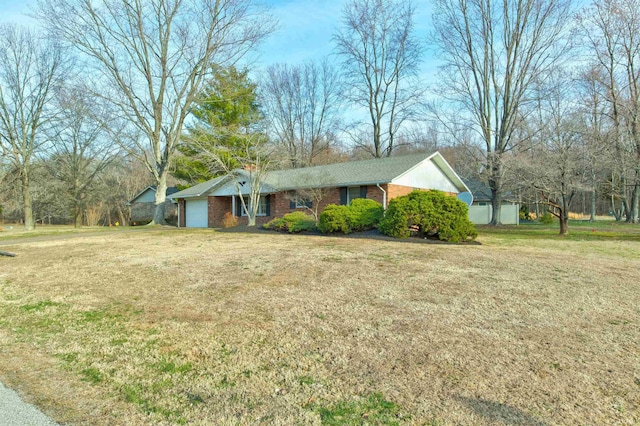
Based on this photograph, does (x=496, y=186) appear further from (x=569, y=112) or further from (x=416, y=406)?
(x=416, y=406)

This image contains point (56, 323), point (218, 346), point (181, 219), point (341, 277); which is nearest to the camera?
point (218, 346)

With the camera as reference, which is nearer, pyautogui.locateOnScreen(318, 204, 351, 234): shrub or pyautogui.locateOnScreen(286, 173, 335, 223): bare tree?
pyautogui.locateOnScreen(318, 204, 351, 234): shrub

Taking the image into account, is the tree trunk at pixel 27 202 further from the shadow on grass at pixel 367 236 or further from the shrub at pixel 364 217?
the shrub at pixel 364 217

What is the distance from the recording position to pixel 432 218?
12602mm

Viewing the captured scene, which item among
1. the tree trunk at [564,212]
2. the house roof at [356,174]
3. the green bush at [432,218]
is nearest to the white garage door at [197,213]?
Result: the house roof at [356,174]

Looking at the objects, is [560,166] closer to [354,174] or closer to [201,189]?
[354,174]

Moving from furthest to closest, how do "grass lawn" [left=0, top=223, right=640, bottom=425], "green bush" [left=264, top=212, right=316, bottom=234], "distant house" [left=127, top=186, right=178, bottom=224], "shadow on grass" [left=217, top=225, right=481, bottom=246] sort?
"distant house" [left=127, top=186, right=178, bottom=224] → "green bush" [left=264, top=212, right=316, bottom=234] → "shadow on grass" [left=217, top=225, right=481, bottom=246] → "grass lawn" [left=0, top=223, right=640, bottom=425]

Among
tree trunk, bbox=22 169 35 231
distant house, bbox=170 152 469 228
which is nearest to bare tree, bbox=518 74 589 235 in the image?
distant house, bbox=170 152 469 228

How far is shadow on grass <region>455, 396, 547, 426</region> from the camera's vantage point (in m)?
2.38

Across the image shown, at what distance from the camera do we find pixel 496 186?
77.6 feet

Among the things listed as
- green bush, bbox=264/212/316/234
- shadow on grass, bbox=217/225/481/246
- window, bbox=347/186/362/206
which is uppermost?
window, bbox=347/186/362/206

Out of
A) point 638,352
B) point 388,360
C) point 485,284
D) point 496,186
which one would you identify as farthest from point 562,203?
point 388,360

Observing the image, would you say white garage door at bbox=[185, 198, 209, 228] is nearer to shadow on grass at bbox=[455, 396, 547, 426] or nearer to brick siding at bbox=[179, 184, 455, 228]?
brick siding at bbox=[179, 184, 455, 228]

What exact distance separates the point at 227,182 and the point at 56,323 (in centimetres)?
2032
